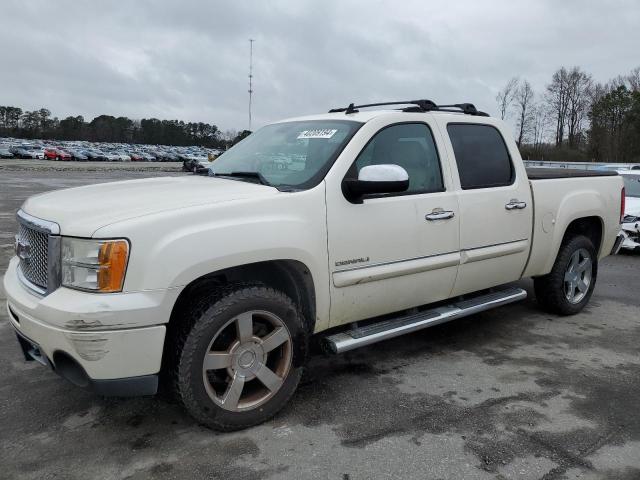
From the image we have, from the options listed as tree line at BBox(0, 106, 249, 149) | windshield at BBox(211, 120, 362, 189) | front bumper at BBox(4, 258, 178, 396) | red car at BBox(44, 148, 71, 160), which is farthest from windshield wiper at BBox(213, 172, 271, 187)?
tree line at BBox(0, 106, 249, 149)

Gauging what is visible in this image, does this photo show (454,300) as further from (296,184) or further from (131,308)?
(131,308)

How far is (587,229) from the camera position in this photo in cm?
556

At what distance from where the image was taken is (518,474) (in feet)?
8.92

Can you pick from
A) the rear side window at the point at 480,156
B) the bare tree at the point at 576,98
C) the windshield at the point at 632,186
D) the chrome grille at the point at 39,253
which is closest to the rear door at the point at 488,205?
the rear side window at the point at 480,156

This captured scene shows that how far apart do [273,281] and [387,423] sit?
1.08 meters

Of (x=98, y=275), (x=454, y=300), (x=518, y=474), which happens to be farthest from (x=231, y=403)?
(x=454, y=300)

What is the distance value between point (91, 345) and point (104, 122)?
494 feet

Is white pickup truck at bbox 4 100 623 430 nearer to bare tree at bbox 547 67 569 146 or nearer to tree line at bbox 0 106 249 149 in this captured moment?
bare tree at bbox 547 67 569 146

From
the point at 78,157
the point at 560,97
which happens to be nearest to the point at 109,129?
the point at 78,157

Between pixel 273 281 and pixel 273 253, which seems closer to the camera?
pixel 273 253

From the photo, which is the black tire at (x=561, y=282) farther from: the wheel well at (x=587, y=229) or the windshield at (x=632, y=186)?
the windshield at (x=632, y=186)

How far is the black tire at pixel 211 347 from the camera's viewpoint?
2852mm

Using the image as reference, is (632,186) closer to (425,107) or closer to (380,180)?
(425,107)

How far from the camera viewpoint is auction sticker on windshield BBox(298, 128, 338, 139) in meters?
3.79
